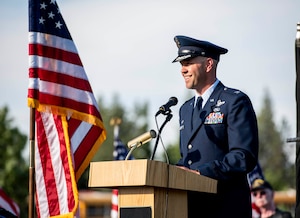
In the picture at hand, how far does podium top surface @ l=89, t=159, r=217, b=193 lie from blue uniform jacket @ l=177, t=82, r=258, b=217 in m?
0.23

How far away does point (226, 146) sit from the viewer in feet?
19.3

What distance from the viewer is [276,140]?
81812 millimetres

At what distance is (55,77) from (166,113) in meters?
2.20

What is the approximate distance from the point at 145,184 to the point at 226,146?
1021mm

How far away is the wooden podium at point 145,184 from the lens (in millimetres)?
5113

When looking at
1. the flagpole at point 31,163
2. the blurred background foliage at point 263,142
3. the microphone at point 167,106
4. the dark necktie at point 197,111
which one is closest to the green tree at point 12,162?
the blurred background foliage at point 263,142

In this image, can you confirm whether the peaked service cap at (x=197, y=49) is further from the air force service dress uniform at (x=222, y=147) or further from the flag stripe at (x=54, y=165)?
the flag stripe at (x=54, y=165)

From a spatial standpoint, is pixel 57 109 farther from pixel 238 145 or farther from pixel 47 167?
pixel 238 145

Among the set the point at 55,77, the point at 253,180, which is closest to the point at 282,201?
the point at 253,180

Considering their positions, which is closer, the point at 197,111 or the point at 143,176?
the point at 143,176

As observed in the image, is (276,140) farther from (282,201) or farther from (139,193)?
(139,193)

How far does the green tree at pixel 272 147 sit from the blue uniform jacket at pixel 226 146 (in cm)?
7344

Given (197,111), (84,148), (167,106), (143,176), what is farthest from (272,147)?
(143,176)

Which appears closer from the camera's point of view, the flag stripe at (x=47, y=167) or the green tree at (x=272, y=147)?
the flag stripe at (x=47, y=167)
